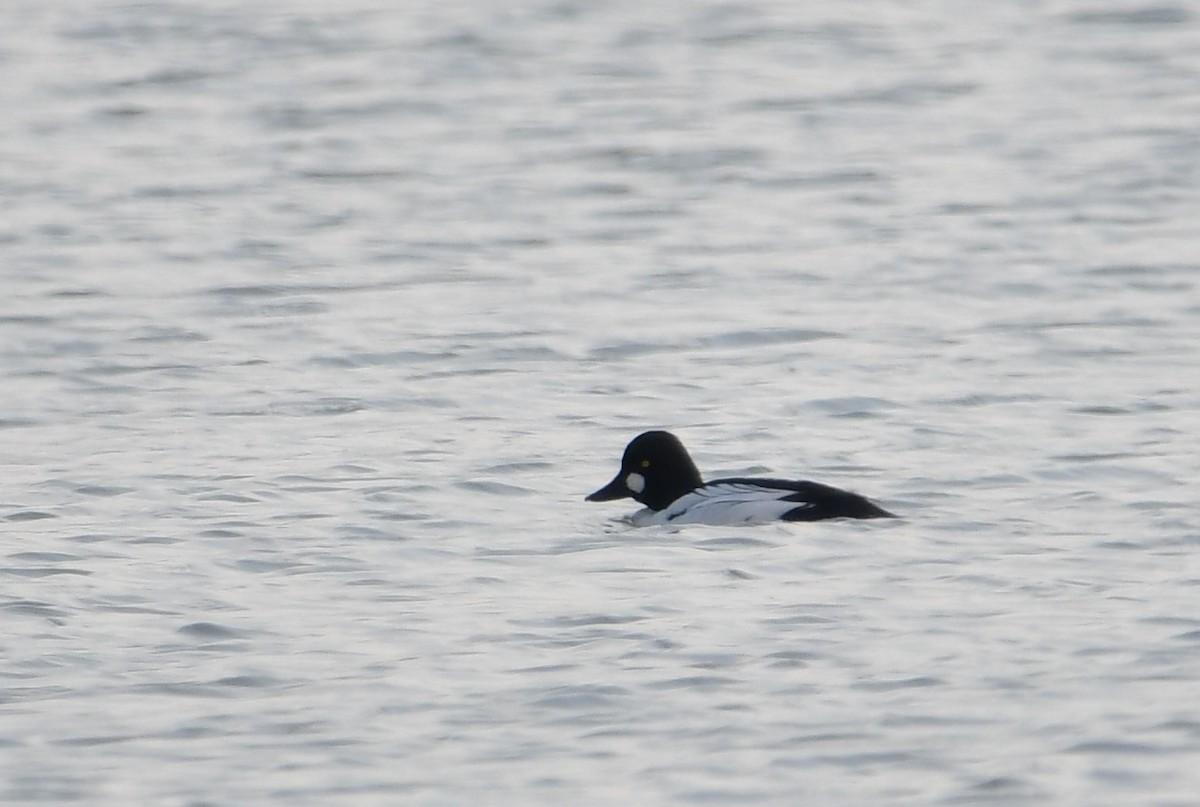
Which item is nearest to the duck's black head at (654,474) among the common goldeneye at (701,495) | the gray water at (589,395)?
the common goldeneye at (701,495)

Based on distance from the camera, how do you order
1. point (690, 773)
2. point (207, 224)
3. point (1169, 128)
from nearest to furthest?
point (690, 773)
point (207, 224)
point (1169, 128)

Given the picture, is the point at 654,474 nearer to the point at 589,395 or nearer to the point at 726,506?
the point at 726,506

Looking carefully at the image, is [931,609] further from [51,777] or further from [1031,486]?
[51,777]

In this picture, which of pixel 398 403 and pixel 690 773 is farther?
pixel 398 403

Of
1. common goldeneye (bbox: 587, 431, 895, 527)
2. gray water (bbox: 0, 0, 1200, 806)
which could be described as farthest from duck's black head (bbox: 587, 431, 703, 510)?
gray water (bbox: 0, 0, 1200, 806)

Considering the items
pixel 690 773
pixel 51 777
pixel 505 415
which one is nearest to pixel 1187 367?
pixel 505 415

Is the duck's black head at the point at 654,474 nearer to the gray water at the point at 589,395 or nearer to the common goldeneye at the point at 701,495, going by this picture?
the common goldeneye at the point at 701,495

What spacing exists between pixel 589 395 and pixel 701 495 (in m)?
2.49

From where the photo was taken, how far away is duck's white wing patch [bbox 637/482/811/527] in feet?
35.4

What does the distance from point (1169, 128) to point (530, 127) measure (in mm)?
5320

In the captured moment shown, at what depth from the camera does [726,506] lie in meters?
11.0

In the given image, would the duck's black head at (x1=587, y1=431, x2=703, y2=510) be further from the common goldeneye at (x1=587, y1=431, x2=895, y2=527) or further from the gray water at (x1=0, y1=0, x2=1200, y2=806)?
the gray water at (x1=0, y1=0, x2=1200, y2=806)

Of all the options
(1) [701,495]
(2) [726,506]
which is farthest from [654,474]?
(2) [726,506]

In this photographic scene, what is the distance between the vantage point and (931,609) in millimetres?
9203
